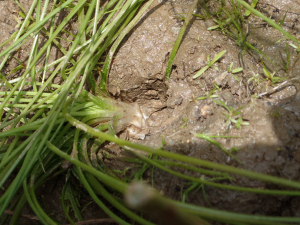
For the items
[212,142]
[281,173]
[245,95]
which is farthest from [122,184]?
[245,95]

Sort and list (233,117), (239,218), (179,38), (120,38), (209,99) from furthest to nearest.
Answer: (120,38) < (179,38) < (209,99) < (233,117) < (239,218)

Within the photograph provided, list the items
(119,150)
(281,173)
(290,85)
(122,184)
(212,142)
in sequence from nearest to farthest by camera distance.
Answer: (122,184) → (281,173) → (212,142) → (290,85) → (119,150)

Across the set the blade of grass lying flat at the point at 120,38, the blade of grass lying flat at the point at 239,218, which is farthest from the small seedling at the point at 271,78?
the blade of grass lying flat at the point at 120,38

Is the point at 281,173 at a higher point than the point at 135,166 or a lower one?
higher

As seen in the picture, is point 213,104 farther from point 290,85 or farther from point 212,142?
point 290,85

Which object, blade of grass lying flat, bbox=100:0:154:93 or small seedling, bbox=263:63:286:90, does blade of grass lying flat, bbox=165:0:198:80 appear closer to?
blade of grass lying flat, bbox=100:0:154:93

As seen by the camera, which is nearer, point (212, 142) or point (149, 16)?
point (212, 142)

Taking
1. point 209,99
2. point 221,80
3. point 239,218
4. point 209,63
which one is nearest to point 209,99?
point 209,99

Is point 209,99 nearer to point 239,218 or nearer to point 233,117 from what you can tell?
point 233,117
